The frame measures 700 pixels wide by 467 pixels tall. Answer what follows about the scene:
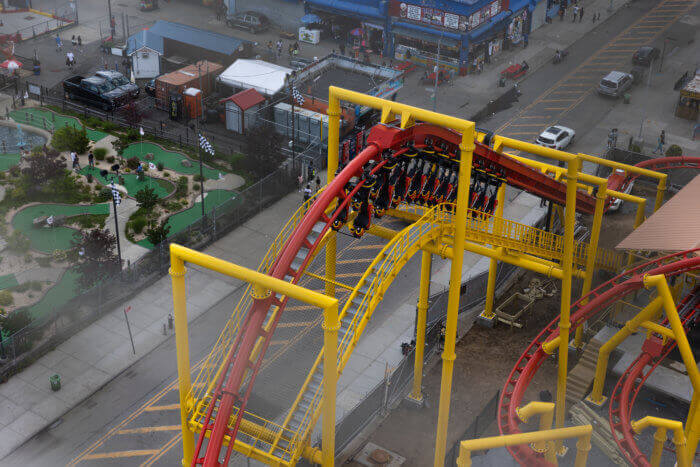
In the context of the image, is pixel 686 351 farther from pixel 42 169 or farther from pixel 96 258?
pixel 42 169

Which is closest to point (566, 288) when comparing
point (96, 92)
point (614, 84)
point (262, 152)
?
point (262, 152)

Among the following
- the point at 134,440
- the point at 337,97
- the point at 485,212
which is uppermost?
the point at 337,97

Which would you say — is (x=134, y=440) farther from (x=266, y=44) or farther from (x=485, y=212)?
(x=266, y=44)

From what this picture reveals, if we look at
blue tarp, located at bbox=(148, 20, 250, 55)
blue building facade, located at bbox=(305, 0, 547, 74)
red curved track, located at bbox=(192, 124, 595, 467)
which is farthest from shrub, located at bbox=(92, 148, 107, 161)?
red curved track, located at bbox=(192, 124, 595, 467)

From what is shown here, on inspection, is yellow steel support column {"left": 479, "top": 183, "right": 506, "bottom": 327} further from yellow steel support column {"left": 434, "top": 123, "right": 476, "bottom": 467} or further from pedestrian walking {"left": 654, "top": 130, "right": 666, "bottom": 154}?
pedestrian walking {"left": 654, "top": 130, "right": 666, "bottom": 154}

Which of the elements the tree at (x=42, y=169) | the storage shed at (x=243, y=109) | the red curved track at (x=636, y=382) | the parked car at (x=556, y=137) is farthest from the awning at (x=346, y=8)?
the red curved track at (x=636, y=382)

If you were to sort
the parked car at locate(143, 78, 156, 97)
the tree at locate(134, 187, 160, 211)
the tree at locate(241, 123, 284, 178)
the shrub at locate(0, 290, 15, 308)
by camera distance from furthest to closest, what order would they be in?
the parked car at locate(143, 78, 156, 97) < the tree at locate(241, 123, 284, 178) < the tree at locate(134, 187, 160, 211) < the shrub at locate(0, 290, 15, 308)

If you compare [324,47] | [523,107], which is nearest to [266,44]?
[324,47]

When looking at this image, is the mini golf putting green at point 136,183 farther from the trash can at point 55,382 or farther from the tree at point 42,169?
the trash can at point 55,382
